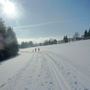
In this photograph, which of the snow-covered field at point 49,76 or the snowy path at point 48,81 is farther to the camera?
the snow-covered field at point 49,76

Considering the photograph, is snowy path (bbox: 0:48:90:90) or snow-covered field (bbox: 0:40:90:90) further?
snow-covered field (bbox: 0:40:90:90)

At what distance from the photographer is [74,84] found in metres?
3.77

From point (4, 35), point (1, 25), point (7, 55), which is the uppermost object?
point (1, 25)

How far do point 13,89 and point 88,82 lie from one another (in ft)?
11.4

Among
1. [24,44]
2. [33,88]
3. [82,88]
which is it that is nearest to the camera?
[82,88]

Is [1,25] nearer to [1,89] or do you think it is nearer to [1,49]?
[1,49]

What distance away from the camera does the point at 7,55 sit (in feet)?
A: 65.7

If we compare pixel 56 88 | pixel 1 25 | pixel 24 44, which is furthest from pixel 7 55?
pixel 24 44

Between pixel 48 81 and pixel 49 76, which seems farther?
pixel 49 76

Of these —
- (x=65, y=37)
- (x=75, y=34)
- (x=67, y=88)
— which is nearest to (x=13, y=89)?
(x=67, y=88)

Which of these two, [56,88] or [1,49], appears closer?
[56,88]

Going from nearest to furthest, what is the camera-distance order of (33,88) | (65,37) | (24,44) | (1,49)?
(33,88)
(1,49)
(65,37)
(24,44)

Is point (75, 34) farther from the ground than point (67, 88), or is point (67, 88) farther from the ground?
point (75, 34)

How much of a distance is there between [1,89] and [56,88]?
2.51m
